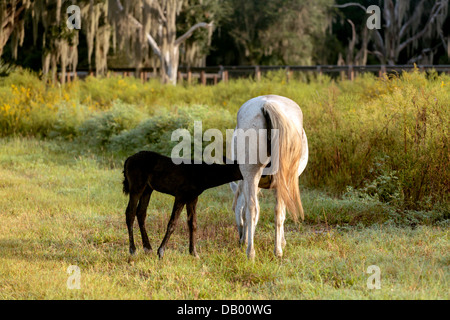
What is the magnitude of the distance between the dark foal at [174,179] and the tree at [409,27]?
1188 inches

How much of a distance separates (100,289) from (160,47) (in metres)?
25.4

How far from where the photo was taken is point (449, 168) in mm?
7379

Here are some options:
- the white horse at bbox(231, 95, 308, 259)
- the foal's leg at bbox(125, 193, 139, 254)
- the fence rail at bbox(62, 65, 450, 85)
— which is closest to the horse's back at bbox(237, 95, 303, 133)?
the white horse at bbox(231, 95, 308, 259)

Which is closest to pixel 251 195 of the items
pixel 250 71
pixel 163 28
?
pixel 250 71

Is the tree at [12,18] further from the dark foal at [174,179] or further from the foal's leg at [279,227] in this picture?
the foal's leg at [279,227]

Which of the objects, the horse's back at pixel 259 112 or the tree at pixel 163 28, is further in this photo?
the tree at pixel 163 28

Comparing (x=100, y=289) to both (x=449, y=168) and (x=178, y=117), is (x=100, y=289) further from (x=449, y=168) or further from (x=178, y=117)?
(x=178, y=117)

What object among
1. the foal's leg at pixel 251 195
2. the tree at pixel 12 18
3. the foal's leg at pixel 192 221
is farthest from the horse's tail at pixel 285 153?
the tree at pixel 12 18

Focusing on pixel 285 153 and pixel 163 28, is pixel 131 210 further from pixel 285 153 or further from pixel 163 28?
pixel 163 28

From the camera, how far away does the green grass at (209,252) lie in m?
4.59

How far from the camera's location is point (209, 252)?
5902 millimetres

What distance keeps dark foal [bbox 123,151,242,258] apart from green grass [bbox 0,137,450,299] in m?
0.44

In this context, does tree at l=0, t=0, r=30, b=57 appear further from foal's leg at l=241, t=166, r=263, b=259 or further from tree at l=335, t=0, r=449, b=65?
tree at l=335, t=0, r=449, b=65
